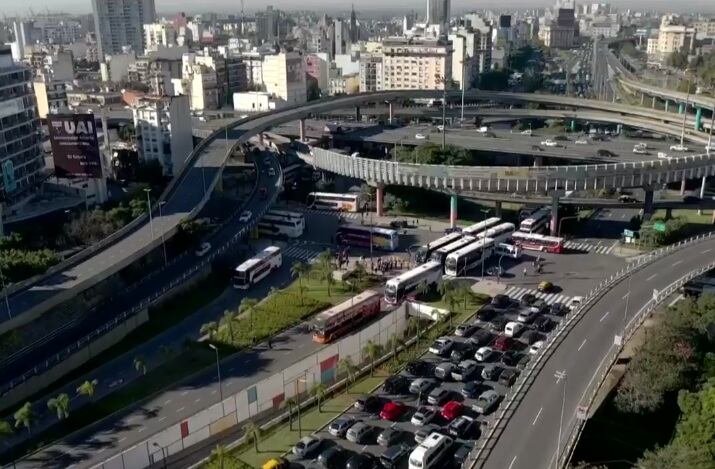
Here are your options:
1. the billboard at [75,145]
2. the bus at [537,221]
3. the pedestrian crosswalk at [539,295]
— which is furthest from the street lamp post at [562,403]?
the billboard at [75,145]

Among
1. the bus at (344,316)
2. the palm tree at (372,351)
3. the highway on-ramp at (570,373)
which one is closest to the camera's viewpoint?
the highway on-ramp at (570,373)

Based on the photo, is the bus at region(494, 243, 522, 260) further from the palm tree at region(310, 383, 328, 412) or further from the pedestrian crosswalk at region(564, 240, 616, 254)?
the palm tree at region(310, 383, 328, 412)

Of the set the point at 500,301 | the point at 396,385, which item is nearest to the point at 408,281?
the point at 500,301

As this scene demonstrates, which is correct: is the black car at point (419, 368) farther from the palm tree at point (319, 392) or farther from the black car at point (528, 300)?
the black car at point (528, 300)

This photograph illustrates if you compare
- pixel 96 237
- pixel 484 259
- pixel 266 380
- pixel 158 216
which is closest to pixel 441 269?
pixel 484 259

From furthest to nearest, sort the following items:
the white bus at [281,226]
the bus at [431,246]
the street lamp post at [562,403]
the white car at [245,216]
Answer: the white bus at [281,226] < the white car at [245,216] < the bus at [431,246] < the street lamp post at [562,403]

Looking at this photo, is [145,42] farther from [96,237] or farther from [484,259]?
[484,259]

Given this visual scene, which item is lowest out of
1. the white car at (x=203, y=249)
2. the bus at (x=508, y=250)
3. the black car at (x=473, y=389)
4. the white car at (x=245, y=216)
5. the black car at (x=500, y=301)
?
the black car at (x=473, y=389)
